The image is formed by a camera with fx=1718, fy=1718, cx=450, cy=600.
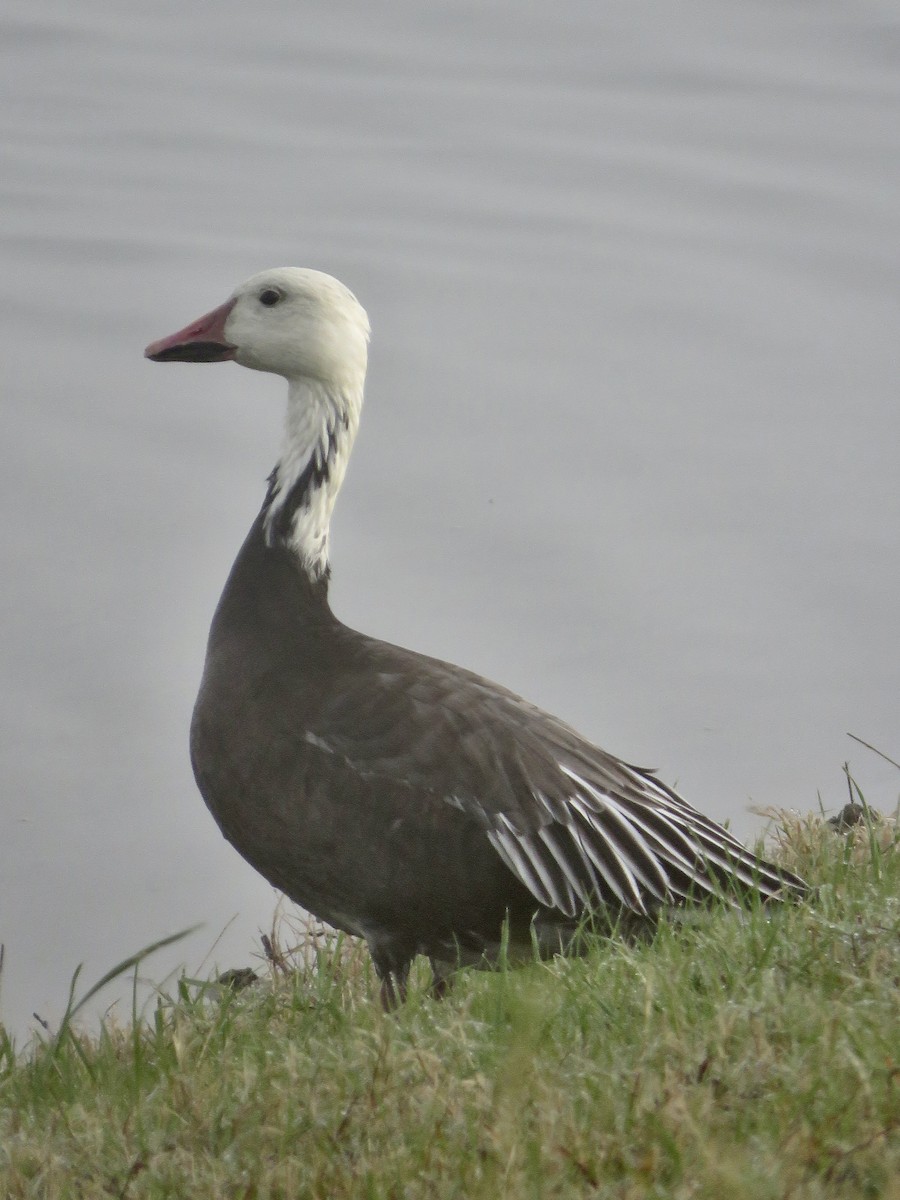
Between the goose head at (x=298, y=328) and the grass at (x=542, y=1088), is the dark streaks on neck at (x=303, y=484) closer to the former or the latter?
the goose head at (x=298, y=328)

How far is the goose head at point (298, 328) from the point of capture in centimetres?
465

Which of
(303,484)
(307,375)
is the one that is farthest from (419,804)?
(307,375)

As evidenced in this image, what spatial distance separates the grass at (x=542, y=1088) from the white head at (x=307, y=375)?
149cm

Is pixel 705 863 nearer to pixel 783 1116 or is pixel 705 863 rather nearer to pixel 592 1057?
pixel 592 1057

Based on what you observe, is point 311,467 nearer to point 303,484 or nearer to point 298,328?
point 303,484

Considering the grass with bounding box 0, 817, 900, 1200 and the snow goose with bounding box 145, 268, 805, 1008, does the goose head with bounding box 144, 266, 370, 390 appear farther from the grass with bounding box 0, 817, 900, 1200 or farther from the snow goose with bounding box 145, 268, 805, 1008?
the grass with bounding box 0, 817, 900, 1200

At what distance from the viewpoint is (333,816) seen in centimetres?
403

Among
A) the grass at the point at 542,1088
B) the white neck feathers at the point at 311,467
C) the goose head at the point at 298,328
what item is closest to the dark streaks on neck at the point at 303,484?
the white neck feathers at the point at 311,467

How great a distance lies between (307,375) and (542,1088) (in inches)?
100

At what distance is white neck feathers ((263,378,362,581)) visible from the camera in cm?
464

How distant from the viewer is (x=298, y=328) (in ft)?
15.3

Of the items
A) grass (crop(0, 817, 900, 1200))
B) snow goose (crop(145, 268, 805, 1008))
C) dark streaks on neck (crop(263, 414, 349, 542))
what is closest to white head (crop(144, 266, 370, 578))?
dark streaks on neck (crop(263, 414, 349, 542))

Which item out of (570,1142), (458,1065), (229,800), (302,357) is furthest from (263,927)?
(570,1142)

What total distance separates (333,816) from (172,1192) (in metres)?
1.43
